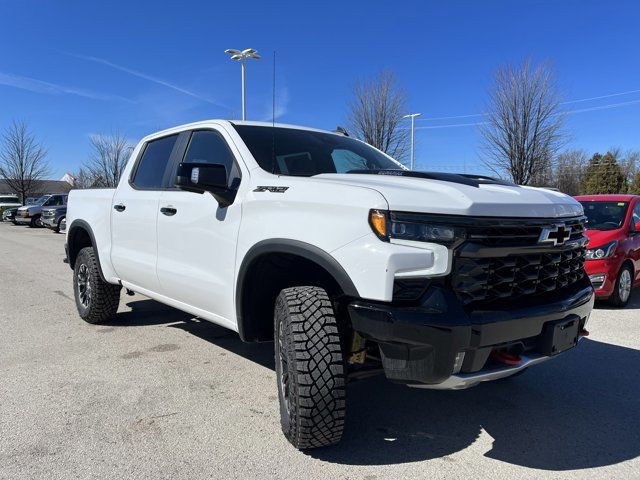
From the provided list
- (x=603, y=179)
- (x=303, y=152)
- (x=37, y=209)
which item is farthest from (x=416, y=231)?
(x=603, y=179)

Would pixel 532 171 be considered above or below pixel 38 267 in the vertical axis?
above

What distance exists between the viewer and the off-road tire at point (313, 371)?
2.62 m

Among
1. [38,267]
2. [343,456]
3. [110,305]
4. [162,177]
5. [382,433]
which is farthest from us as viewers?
[38,267]

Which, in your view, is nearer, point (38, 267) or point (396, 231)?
point (396, 231)

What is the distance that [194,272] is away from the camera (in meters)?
3.70

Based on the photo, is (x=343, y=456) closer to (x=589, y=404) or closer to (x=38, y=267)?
(x=589, y=404)

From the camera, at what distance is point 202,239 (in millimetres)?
3596

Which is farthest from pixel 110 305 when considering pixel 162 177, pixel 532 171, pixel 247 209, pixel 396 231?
pixel 532 171

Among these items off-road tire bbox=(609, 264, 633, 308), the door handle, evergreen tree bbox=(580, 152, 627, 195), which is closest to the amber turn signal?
the door handle

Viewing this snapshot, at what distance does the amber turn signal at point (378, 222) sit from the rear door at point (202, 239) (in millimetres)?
1091

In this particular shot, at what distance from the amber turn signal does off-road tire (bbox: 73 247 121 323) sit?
373cm

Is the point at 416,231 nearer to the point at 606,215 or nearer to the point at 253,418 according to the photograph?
the point at 253,418

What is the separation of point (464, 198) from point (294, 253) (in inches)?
36.5

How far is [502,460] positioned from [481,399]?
2.84ft
